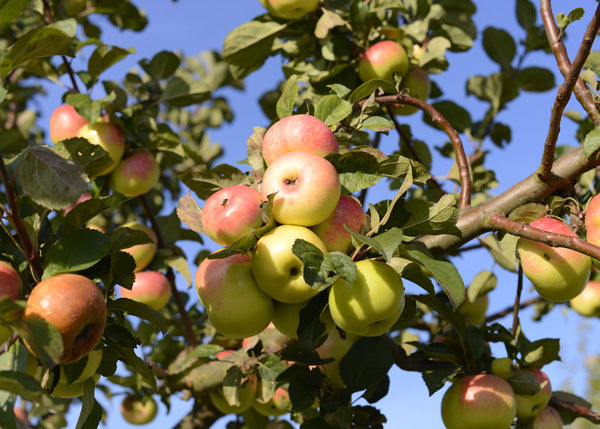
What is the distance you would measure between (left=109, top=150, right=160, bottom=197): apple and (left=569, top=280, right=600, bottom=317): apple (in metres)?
1.57

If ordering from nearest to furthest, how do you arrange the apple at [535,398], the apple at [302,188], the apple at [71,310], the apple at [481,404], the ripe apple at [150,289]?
the apple at [71,310]
the apple at [302,188]
the apple at [481,404]
the apple at [535,398]
the ripe apple at [150,289]

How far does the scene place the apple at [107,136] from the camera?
1.87 meters

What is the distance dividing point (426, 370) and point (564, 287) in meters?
0.48

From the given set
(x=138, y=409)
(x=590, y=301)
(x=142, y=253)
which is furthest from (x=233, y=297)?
(x=138, y=409)

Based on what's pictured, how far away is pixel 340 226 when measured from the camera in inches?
42.6

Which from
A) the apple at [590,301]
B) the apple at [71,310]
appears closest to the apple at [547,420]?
the apple at [590,301]

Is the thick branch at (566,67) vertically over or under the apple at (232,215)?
over

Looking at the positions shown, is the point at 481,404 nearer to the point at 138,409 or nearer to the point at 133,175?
the point at 133,175

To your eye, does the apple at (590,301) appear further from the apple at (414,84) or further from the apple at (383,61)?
the apple at (383,61)

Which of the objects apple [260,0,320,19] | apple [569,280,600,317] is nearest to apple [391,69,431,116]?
apple [260,0,320,19]

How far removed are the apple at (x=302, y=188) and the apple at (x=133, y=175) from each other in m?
0.98

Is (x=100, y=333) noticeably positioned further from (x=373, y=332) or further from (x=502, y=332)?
(x=502, y=332)

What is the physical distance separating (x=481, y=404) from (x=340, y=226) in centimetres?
68

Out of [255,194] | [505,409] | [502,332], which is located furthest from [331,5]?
[505,409]
